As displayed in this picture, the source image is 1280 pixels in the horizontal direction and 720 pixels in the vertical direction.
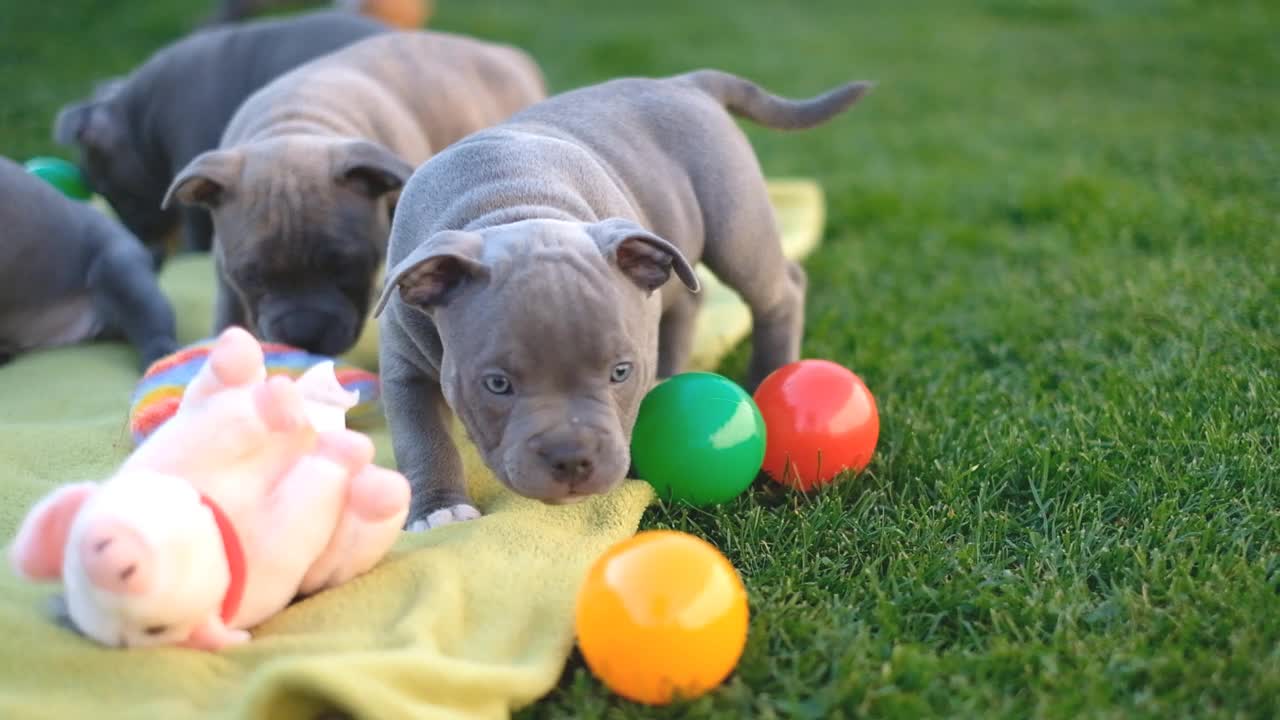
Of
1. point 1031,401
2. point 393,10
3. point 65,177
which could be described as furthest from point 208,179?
point 393,10

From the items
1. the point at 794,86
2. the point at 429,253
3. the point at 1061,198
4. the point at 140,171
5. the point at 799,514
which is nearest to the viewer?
the point at 429,253

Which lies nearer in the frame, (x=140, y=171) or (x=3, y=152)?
(x=140, y=171)

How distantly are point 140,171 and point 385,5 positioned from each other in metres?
3.47

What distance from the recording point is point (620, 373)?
3145 millimetres

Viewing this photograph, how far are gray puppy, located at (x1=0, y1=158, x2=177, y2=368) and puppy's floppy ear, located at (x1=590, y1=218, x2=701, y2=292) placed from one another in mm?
2276

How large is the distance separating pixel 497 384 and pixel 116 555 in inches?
39.4

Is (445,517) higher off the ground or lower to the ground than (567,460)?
lower

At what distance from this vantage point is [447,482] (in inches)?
136

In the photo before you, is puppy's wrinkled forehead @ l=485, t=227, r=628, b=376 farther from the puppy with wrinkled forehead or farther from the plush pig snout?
the puppy with wrinkled forehead

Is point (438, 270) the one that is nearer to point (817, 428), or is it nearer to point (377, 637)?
point (377, 637)

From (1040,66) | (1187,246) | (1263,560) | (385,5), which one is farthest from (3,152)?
(1040,66)

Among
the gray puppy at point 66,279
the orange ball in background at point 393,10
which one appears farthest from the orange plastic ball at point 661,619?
the orange ball in background at point 393,10

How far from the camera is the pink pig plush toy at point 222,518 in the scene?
244 cm

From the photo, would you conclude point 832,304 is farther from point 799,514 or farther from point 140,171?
point 140,171
